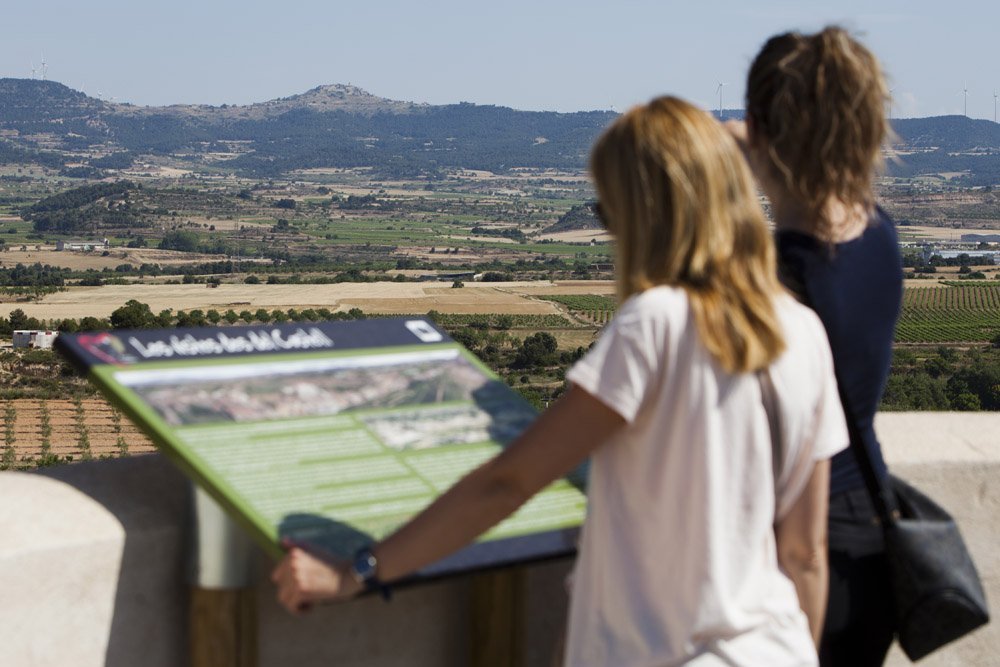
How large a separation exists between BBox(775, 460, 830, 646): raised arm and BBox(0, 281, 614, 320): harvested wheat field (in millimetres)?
61732

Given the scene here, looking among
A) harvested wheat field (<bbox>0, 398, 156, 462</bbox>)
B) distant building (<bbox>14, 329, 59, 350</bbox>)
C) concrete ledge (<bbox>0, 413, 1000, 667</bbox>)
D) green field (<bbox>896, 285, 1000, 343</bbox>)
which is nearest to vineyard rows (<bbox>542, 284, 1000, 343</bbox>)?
green field (<bbox>896, 285, 1000, 343</bbox>)

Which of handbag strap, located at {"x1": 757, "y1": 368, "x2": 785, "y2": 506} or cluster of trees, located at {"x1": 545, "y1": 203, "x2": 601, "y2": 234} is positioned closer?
handbag strap, located at {"x1": 757, "y1": 368, "x2": 785, "y2": 506}

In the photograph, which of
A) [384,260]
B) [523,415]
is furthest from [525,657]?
[384,260]

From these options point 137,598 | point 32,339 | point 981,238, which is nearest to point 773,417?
point 137,598

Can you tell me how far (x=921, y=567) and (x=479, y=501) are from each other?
85 centimetres

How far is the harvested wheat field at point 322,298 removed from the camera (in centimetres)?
6962

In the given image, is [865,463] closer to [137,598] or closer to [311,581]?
[311,581]

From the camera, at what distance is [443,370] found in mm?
2426

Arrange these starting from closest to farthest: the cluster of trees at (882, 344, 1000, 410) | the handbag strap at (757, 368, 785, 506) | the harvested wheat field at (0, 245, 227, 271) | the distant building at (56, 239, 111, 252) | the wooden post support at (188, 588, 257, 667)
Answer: the handbag strap at (757, 368, 785, 506), the wooden post support at (188, 588, 257, 667), the cluster of trees at (882, 344, 1000, 410), the harvested wheat field at (0, 245, 227, 271), the distant building at (56, 239, 111, 252)

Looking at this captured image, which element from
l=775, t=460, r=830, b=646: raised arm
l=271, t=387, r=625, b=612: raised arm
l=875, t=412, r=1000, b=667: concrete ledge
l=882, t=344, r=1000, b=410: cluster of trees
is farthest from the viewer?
l=882, t=344, r=1000, b=410: cluster of trees

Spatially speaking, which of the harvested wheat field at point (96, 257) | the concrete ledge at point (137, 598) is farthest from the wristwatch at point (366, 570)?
the harvested wheat field at point (96, 257)

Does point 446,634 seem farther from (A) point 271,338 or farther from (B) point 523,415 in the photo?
(A) point 271,338

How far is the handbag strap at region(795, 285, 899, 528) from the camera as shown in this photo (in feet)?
6.62

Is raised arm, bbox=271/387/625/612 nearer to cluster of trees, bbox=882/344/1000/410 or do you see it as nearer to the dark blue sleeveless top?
the dark blue sleeveless top
